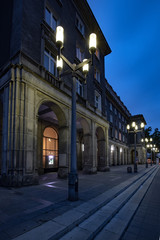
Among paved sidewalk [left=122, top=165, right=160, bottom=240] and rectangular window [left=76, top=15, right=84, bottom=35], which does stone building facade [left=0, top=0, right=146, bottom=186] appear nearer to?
rectangular window [left=76, top=15, right=84, bottom=35]

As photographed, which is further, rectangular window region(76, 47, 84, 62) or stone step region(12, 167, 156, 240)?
rectangular window region(76, 47, 84, 62)

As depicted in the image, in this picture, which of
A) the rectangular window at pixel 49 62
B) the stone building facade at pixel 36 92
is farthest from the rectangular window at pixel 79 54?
the rectangular window at pixel 49 62

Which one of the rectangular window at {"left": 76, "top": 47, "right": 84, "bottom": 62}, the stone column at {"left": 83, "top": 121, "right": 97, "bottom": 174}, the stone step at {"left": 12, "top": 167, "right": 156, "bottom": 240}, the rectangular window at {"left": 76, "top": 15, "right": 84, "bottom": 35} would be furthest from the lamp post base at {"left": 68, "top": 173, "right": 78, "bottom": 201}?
the rectangular window at {"left": 76, "top": 15, "right": 84, "bottom": 35}

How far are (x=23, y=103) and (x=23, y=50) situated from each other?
345 centimetres

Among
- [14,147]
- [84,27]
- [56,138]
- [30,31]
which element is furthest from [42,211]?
[84,27]

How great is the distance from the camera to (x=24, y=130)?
8828 millimetres

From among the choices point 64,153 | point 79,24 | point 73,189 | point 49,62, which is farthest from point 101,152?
point 79,24

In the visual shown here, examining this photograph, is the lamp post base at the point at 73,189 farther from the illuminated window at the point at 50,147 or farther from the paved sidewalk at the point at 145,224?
the illuminated window at the point at 50,147

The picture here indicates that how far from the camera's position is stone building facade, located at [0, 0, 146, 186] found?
8672mm

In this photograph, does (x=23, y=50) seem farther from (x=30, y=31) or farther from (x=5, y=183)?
(x=5, y=183)

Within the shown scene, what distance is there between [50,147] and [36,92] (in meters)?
9.15

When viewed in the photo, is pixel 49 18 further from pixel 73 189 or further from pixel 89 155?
pixel 73 189

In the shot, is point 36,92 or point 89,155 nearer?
point 36,92

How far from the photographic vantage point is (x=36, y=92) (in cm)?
994
